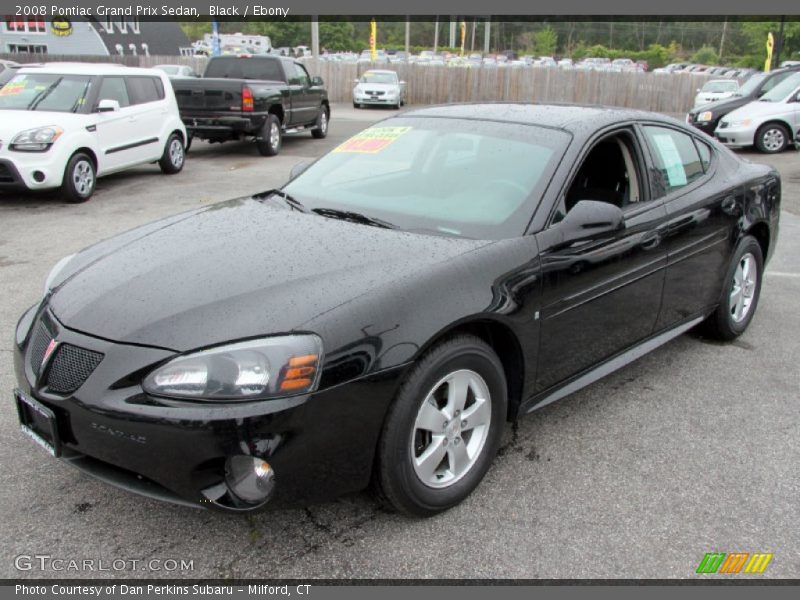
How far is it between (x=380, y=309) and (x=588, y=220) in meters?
1.21

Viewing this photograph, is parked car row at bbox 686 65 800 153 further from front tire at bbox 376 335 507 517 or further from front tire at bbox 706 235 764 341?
front tire at bbox 376 335 507 517

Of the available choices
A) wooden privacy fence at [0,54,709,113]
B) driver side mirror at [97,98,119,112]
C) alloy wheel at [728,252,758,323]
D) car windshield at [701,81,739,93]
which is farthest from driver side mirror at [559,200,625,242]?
wooden privacy fence at [0,54,709,113]

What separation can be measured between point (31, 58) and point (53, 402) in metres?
37.8

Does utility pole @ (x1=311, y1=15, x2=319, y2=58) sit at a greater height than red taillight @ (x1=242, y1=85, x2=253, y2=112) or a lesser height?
greater

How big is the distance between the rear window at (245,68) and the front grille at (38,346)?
43.8 ft

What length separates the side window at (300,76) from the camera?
15.8 metres

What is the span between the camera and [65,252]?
6.88 metres

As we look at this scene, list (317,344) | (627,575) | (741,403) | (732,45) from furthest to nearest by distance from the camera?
1. (732,45)
2. (741,403)
3. (627,575)
4. (317,344)

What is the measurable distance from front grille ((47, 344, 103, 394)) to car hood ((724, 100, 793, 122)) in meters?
16.1

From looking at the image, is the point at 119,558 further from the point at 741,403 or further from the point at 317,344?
the point at 741,403

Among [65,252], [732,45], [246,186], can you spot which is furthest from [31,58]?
[732,45]

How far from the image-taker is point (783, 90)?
51.8ft

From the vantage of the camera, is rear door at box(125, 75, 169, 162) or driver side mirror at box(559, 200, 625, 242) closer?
driver side mirror at box(559, 200, 625, 242)

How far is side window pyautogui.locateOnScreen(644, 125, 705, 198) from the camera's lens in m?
3.94
